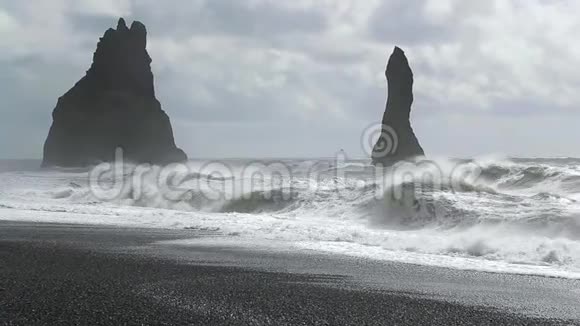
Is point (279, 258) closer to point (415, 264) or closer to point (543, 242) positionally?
point (415, 264)

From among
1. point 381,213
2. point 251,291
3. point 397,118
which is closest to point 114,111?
point 397,118

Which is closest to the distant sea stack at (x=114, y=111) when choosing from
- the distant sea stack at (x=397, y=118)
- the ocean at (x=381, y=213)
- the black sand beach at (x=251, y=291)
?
the distant sea stack at (x=397, y=118)

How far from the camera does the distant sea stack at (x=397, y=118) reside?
233 ft

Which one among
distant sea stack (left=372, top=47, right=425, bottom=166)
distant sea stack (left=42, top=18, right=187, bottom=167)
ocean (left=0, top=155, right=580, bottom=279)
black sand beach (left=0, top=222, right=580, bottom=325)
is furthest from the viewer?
distant sea stack (left=42, top=18, right=187, bottom=167)

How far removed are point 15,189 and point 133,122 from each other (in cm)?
6514

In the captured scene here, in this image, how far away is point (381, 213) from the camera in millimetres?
18203

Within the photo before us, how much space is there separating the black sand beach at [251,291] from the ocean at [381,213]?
135cm

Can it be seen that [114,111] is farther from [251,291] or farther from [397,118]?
[251,291]

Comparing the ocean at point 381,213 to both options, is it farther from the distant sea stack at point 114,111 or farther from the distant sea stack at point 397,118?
the distant sea stack at point 114,111

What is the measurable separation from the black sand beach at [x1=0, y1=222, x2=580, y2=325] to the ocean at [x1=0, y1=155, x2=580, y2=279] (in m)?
1.35

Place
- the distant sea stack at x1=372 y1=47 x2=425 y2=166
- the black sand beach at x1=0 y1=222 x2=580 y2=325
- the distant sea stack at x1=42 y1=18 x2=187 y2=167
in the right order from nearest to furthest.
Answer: the black sand beach at x1=0 y1=222 x2=580 y2=325 → the distant sea stack at x1=372 y1=47 x2=425 y2=166 → the distant sea stack at x1=42 y1=18 x2=187 y2=167

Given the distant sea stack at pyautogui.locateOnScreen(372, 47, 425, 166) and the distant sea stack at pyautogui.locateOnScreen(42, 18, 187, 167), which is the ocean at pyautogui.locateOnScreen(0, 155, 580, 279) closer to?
the distant sea stack at pyautogui.locateOnScreen(372, 47, 425, 166)

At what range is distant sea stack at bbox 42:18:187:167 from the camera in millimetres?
92875

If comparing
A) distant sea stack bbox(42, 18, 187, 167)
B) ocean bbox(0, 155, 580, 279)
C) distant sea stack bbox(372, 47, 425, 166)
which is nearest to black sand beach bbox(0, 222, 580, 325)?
ocean bbox(0, 155, 580, 279)
